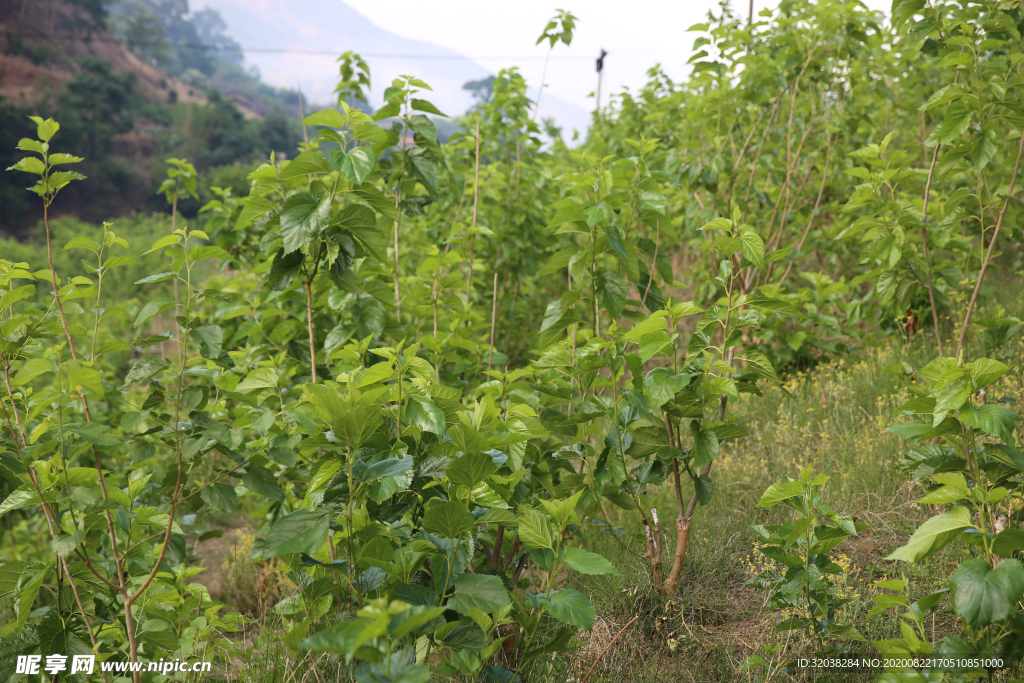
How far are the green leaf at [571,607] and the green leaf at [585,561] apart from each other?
6 cm

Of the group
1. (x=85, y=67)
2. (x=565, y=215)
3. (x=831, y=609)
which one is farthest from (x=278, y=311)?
(x=85, y=67)

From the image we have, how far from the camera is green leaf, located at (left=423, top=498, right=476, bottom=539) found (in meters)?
1.10

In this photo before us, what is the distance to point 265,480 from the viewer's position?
5.13ft

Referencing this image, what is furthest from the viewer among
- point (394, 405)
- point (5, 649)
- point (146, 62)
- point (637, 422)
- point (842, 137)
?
point (146, 62)

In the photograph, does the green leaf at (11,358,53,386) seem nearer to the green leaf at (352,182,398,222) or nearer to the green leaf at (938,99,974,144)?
the green leaf at (352,182,398,222)

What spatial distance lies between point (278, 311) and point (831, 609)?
6.94 feet

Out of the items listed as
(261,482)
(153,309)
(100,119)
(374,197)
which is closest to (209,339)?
(153,309)

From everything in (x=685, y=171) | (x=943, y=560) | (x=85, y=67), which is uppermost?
(x=85, y=67)

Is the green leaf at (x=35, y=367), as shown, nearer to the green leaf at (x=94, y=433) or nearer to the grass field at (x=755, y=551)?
the green leaf at (x=94, y=433)

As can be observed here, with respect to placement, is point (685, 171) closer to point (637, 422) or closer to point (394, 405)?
point (637, 422)

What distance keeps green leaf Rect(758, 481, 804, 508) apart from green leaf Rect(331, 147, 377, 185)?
139 centimetres

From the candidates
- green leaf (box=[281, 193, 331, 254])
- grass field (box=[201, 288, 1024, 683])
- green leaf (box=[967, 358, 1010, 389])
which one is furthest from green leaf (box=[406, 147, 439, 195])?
green leaf (box=[967, 358, 1010, 389])

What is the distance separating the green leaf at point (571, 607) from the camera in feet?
3.65

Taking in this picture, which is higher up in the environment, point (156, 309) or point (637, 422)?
point (156, 309)
